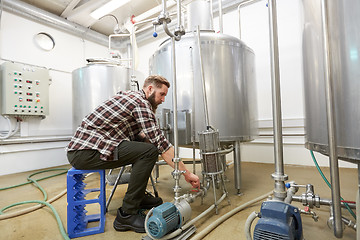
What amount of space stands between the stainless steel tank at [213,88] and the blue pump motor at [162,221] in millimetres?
664

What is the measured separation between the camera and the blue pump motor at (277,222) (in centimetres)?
58

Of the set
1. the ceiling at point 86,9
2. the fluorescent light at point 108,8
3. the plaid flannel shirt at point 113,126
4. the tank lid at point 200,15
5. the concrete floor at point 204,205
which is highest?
the ceiling at point 86,9

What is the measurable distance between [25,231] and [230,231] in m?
Answer: 1.19

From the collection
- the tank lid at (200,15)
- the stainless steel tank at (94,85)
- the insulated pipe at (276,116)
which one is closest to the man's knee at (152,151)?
the insulated pipe at (276,116)

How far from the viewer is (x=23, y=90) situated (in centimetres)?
271

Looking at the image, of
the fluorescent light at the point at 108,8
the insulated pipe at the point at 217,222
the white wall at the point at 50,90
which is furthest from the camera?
the fluorescent light at the point at 108,8

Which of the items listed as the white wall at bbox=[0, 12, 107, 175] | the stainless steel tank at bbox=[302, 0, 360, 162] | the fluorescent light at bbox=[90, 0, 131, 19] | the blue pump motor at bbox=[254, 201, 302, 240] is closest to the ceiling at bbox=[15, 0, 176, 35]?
the fluorescent light at bbox=[90, 0, 131, 19]

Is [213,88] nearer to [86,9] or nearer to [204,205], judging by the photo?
[204,205]

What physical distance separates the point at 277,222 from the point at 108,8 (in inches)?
139

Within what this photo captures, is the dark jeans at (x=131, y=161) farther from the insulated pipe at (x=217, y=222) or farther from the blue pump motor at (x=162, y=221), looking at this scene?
the insulated pipe at (x=217, y=222)

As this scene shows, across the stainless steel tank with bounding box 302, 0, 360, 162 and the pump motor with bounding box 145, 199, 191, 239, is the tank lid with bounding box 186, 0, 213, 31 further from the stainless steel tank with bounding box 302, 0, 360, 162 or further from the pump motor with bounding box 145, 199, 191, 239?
the pump motor with bounding box 145, 199, 191, 239

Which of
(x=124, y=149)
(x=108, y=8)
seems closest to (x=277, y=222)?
(x=124, y=149)

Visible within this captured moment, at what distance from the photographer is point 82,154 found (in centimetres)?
111

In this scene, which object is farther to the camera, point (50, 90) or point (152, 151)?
point (50, 90)
